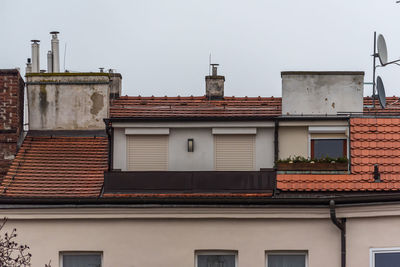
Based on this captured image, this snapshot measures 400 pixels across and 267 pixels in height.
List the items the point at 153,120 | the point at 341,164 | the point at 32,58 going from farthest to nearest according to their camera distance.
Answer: the point at 32,58, the point at 153,120, the point at 341,164

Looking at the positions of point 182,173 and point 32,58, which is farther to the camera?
point 32,58

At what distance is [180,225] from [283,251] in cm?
246

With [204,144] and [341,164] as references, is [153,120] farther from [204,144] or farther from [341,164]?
[341,164]

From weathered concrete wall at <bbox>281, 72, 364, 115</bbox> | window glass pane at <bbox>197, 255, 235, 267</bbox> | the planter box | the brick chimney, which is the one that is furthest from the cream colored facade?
weathered concrete wall at <bbox>281, 72, 364, 115</bbox>

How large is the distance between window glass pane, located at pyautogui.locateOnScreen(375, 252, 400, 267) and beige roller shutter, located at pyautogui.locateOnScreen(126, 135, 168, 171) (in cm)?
812

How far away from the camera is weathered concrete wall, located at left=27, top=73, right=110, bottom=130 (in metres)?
30.3

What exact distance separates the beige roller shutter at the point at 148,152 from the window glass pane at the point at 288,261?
6.35 metres

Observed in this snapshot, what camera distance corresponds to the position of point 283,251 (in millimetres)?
22125

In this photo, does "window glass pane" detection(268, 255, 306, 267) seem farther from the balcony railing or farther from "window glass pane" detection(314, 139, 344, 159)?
"window glass pane" detection(314, 139, 344, 159)

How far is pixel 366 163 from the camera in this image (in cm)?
2433

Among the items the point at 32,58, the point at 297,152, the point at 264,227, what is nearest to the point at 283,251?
the point at 264,227

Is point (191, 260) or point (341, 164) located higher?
point (341, 164)

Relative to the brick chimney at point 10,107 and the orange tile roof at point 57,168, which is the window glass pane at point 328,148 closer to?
the orange tile roof at point 57,168

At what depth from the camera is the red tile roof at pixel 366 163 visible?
2348cm
